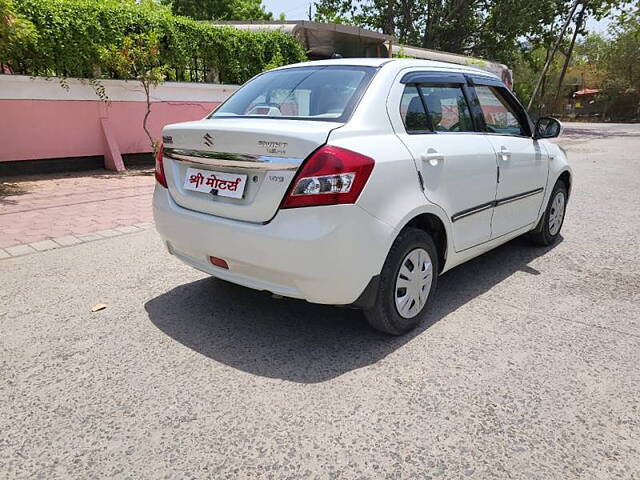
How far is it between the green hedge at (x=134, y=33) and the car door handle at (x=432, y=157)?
295 inches

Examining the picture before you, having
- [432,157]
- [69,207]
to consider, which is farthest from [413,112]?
[69,207]

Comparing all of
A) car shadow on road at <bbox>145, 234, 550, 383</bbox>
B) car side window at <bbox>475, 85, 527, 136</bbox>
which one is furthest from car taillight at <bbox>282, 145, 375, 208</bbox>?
car side window at <bbox>475, 85, 527, 136</bbox>

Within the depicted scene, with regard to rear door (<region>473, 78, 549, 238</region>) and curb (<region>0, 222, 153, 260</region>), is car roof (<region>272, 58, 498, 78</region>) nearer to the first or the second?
rear door (<region>473, 78, 549, 238</region>)

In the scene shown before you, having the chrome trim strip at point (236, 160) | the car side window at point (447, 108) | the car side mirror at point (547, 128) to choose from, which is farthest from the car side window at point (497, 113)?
the chrome trim strip at point (236, 160)

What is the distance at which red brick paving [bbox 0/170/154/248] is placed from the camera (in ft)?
18.1

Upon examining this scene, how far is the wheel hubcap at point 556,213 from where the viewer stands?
4.93 m

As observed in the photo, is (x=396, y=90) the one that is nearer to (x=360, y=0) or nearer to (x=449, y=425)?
(x=449, y=425)

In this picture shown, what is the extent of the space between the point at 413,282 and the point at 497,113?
192 centimetres

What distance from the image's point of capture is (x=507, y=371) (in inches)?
107

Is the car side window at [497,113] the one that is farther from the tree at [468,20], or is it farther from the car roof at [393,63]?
the tree at [468,20]

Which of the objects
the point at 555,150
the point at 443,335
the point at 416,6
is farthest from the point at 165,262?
the point at 416,6

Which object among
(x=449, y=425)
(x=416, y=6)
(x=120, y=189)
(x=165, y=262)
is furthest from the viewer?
(x=416, y=6)

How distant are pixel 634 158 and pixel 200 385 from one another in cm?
1554

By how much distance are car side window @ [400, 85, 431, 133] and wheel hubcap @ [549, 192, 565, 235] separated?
7.78 ft
